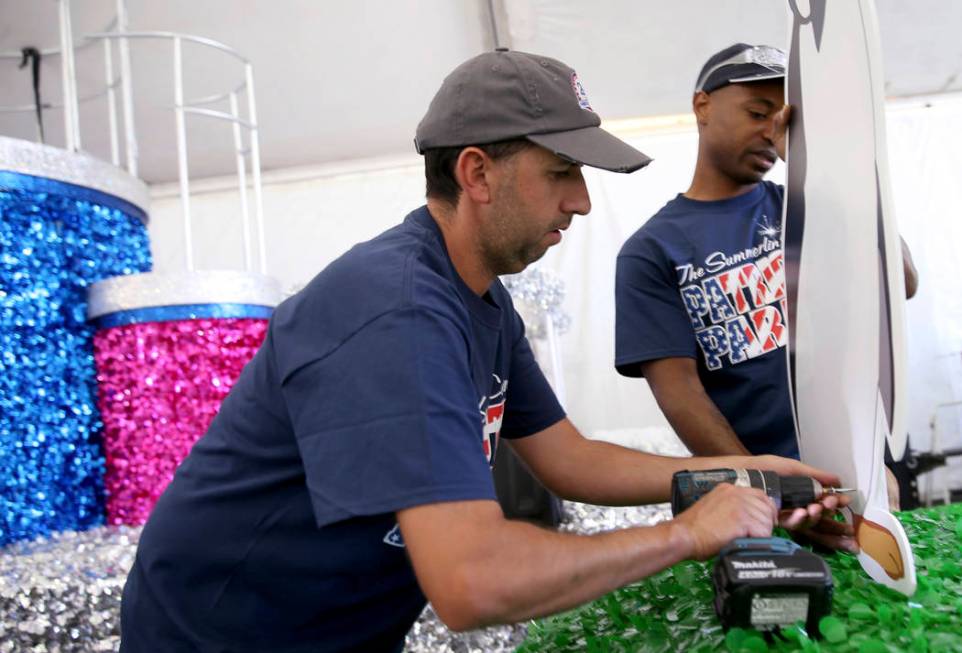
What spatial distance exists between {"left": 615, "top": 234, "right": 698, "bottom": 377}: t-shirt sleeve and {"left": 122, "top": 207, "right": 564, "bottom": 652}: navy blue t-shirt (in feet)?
1.47

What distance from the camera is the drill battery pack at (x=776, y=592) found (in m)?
0.76

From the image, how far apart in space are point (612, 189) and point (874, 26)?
4.10 metres

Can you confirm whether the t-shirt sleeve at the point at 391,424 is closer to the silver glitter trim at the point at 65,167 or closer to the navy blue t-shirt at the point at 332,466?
the navy blue t-shirt at the point at 332,466

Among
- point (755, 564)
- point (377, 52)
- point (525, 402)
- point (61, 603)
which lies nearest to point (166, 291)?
point (61, 603)

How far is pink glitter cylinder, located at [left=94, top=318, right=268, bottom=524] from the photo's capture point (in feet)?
7.59

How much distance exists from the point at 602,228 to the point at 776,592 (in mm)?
4296

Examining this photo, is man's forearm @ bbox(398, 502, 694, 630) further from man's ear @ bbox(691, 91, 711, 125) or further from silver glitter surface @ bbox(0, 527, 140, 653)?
silver glitter surface @ bbox(0, 527, 140, 653)

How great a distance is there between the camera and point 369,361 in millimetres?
870

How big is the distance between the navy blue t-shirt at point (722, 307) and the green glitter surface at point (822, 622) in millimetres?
375

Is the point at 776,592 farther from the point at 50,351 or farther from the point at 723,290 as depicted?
the point at 50,351

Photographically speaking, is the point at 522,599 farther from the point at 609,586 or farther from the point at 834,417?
the point at 834,417

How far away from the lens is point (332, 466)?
2.85 ft

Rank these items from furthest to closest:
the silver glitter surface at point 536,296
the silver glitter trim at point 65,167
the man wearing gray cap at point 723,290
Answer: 1. the silver glitter surface at point 536,296
2. the silver glitter trim at point 65,167
3. the man wearing gray cap at point 723,290

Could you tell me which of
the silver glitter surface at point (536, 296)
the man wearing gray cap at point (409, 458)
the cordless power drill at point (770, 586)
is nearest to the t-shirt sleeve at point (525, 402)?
the man wearing gray cap at point (409, 458)
